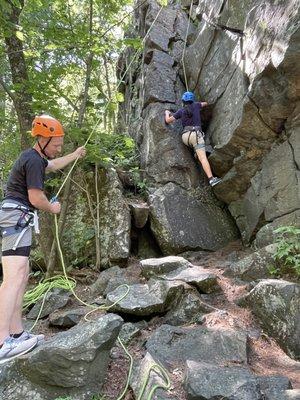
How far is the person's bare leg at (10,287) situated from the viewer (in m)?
3.75

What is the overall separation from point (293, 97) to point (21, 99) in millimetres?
5065

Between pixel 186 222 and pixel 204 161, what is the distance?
143 centimetres

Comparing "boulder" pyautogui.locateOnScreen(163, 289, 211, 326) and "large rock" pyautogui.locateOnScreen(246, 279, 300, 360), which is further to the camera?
"boulder" pyautogui.locateOnScreen(163, 289, 211, 326)

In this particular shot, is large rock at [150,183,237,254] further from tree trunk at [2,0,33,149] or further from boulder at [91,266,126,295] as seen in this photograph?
tree trunk at [2,0,33,149]

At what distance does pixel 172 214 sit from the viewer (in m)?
8.00

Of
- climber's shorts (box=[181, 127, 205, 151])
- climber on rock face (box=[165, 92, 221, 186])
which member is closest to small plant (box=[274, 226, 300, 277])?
climber on rock face (box=[165, 92, 221, 186])

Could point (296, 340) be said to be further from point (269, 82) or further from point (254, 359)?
point (269, 82)

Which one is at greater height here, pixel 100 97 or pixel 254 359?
pixel 100 97

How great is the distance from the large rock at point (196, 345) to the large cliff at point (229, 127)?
9.55 feet

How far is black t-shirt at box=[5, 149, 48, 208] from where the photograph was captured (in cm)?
392

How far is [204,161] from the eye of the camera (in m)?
8.28

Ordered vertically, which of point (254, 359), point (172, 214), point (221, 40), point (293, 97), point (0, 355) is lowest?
point (254, 359)

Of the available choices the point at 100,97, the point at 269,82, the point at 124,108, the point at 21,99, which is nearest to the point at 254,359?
the point at 269,82

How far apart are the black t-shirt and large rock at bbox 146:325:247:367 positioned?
2239 millimetres
